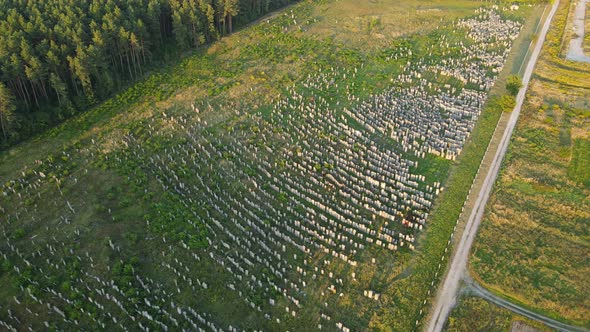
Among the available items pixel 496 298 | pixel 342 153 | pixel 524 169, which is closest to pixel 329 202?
pixel 342 153

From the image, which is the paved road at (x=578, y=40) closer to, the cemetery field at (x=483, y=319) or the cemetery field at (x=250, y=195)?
the cemetery field at (x=250, y=195)

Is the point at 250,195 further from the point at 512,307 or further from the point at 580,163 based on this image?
the point at 580,163

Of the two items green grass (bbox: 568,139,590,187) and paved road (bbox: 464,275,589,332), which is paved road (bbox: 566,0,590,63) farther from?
paved road (bbox: 464,275,589,332)

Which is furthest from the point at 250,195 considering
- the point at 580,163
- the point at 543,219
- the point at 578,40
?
the point at 578,40

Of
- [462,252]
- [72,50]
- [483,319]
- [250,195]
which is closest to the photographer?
[483,319]

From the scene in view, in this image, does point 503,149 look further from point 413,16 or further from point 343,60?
point 413,16
